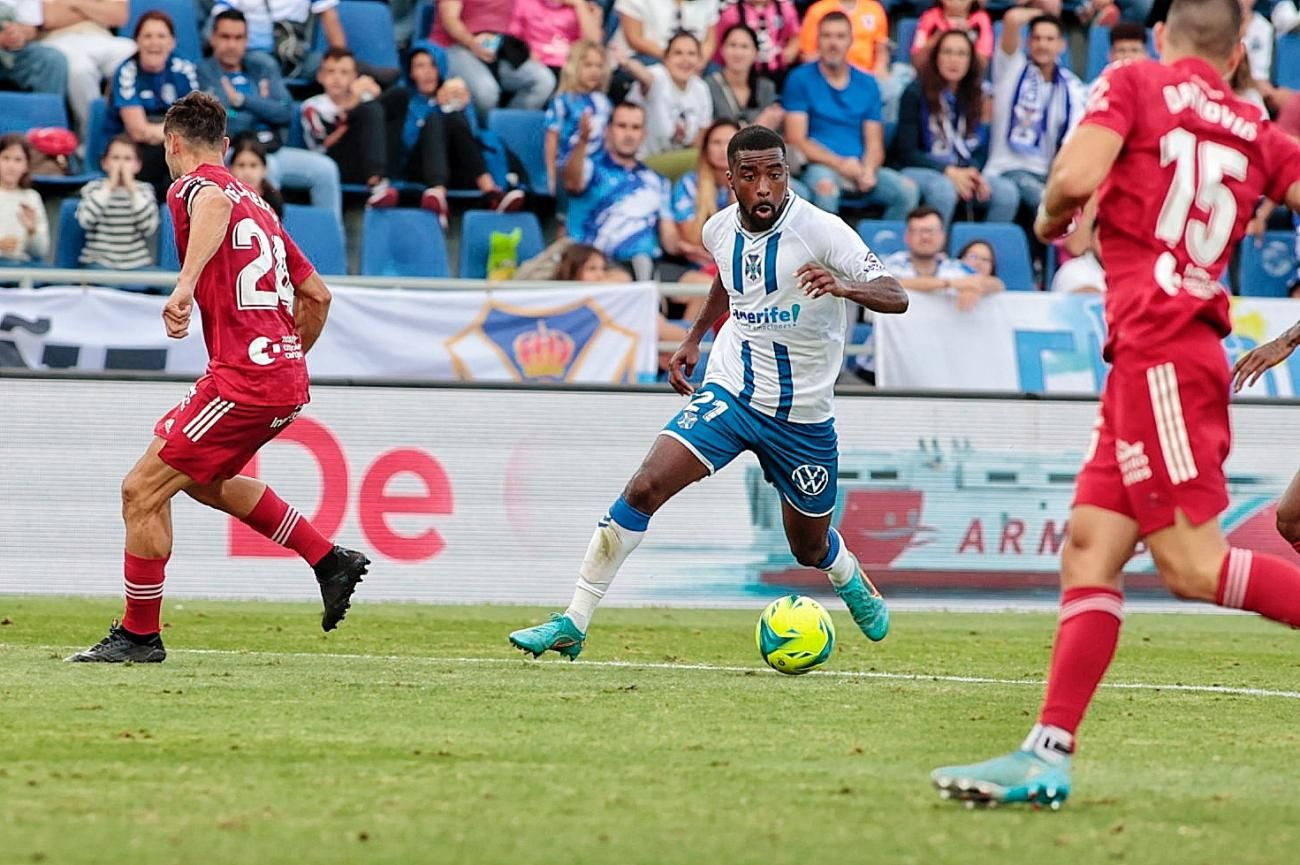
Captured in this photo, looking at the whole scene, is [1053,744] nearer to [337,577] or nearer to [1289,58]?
[337,577]

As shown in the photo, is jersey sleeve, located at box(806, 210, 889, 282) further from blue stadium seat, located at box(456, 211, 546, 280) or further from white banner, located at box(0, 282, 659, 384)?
blue stadium seat, located at box(456, 211, 546, 280)

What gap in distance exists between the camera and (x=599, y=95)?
16.2 m

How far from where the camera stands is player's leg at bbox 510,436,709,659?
887cm

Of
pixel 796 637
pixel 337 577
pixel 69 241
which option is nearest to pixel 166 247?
pixel 69 241

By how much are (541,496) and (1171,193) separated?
26.3 ft

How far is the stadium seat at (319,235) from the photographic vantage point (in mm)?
14891

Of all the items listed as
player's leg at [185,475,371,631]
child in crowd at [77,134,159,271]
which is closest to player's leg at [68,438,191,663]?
player's leg at [185,475,371,631]

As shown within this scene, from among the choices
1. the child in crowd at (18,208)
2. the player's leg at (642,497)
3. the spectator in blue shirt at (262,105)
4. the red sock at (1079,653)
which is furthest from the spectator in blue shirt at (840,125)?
the red sock at (1079,653)

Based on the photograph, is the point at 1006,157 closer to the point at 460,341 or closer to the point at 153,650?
the point at 460,341

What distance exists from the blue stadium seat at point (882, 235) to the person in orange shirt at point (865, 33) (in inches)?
92.7

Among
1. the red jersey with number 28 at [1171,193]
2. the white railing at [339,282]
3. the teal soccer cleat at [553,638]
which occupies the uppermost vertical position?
the red jersey with number 28 at [1171,193]

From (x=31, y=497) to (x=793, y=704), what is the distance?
6732 millimetres

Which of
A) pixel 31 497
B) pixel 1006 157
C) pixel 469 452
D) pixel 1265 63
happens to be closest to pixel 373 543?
pixel 469 452

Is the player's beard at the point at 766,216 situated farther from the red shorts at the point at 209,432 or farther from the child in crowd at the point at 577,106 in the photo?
the child in crowd at the point at 577,106
